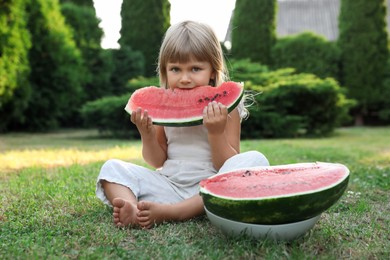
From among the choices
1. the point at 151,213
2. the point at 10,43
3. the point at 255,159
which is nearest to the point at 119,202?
the point at 151,213

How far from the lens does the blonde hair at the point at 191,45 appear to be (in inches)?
102

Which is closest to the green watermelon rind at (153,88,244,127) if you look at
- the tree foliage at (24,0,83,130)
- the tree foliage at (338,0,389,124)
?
the tree foliage at (24,0,83,130)

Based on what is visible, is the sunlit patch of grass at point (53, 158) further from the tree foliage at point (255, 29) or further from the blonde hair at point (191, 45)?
the tree foliage at point (255, 29)

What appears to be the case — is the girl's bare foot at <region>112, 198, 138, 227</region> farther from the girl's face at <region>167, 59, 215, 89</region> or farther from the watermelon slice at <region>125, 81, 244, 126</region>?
the girl's face at <region>167, 59, 215, 89</region>

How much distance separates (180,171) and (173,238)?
671mm

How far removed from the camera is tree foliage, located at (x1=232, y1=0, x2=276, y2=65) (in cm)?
1269

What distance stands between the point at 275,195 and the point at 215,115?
643mm

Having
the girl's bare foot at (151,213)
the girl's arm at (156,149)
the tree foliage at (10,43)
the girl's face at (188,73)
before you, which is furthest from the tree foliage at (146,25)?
the girl's bare foot at (151,213)

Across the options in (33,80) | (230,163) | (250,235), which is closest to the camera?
(250,235)

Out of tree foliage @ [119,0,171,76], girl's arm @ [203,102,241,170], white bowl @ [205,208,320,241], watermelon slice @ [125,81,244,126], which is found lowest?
white bowl @ [205,208,320,241]

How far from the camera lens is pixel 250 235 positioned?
196 centimetres

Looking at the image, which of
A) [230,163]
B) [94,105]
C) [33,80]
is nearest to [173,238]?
[230,163]

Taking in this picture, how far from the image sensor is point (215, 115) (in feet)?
7.69

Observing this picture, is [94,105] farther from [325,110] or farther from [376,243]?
[376,243]
